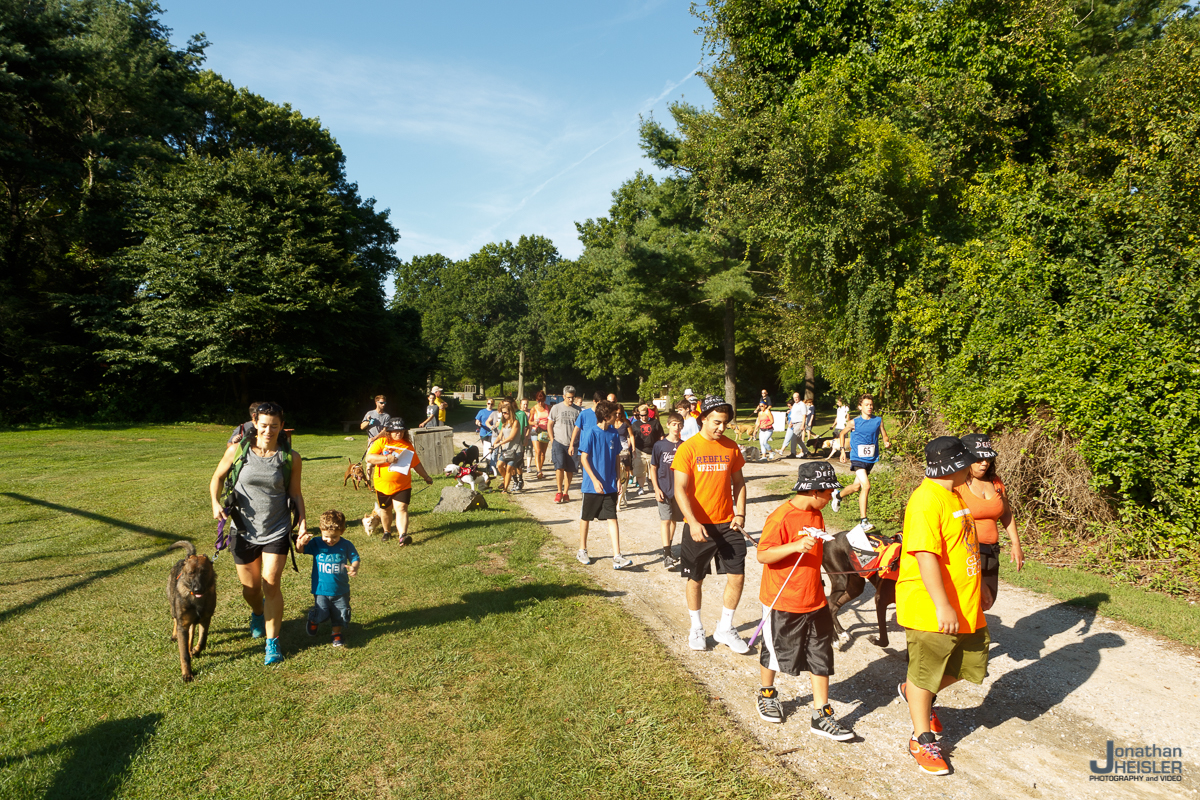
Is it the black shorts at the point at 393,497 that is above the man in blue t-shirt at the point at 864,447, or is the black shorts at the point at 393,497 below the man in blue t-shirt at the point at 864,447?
below

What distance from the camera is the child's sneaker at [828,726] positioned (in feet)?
13.3

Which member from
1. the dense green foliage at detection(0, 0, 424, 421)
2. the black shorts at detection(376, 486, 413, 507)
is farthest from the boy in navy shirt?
the dense green foliage at detection(0, 0, 424, 421)

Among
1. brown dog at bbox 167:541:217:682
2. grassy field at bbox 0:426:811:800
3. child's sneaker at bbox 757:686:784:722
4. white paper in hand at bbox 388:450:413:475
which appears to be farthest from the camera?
white paper in hand at bbox 388:450:413:475

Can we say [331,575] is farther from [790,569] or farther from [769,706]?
[790,569]

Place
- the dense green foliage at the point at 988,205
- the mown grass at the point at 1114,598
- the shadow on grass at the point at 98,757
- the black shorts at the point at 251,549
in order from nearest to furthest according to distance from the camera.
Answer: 1. the shadow on grass at the point at 98,757
2. the black shorts at the point at 251,549
3. the mown grass at the point at 1114,598
4. the dense green foliage at the point at 988,205

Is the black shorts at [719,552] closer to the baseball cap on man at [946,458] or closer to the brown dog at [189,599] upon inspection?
the baseball cap on man at [946,458]

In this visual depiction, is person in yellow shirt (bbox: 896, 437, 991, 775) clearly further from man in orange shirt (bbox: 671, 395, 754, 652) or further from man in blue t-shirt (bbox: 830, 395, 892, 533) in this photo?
man in blue t-shirt (bbox: 830, 395, 892, 533)

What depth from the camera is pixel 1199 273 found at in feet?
24.0

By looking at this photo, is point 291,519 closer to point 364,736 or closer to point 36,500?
point 364,736

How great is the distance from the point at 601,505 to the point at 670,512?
0.81 meters

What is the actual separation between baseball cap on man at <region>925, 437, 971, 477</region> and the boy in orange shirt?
1.87 ft

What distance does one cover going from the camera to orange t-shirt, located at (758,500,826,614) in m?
4.16

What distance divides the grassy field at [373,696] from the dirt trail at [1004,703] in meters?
0.36

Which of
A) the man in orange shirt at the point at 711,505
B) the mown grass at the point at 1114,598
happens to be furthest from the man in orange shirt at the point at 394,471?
the mown grass at the point at 1114,598
